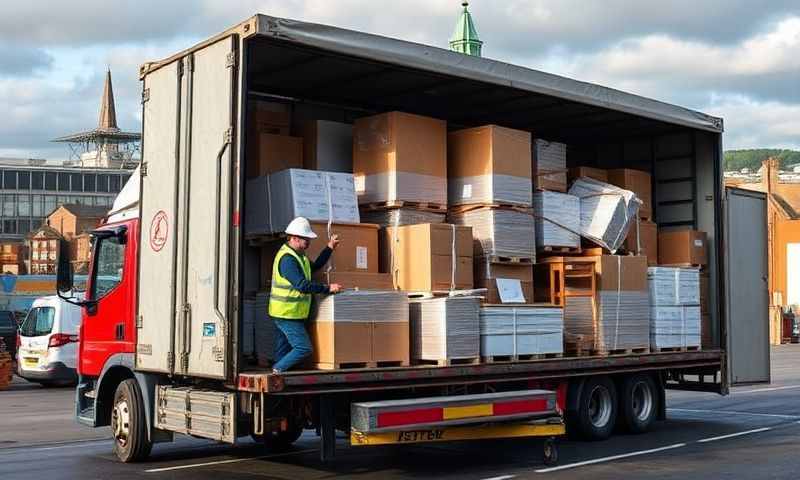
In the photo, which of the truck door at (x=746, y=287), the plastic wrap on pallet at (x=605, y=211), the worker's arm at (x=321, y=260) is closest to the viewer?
the worker's arm at (x=321, y=260)

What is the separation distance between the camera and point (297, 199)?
9570mm

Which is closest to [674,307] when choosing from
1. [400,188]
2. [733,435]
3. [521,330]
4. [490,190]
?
[733,435]

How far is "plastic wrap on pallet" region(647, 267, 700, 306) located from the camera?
12.4 metres

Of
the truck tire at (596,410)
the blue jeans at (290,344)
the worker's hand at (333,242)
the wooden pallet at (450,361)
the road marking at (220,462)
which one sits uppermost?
the worker's hand at (333,242)

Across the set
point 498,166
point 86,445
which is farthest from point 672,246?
point 86,445

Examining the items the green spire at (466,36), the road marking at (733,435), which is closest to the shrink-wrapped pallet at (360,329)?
the road marking at (733,435)

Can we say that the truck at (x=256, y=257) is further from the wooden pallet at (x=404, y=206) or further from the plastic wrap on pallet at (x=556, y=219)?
the wooden pallet at (x=404, y=206)

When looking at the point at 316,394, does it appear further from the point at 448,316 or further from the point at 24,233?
the point at 24,233

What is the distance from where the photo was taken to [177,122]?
9.58 meters

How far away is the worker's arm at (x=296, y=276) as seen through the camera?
885cm

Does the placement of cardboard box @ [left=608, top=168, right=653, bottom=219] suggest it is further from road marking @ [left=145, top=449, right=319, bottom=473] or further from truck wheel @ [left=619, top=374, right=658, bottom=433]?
road marking @ [left=145, top=449, right=319, bottom=473]

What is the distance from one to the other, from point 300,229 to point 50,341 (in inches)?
569

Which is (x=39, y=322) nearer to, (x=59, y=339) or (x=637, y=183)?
(x=59, y=339)

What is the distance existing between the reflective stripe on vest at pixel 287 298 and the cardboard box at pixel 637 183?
19.5 ft
